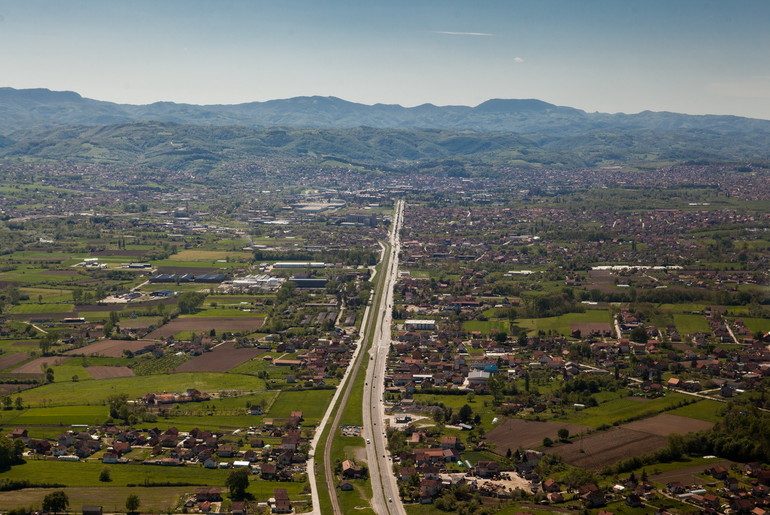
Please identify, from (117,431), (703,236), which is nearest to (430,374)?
(117,431)

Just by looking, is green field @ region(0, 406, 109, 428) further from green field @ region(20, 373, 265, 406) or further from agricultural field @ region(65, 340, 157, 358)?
agricultural field @ region(65, 340, 157, 358)

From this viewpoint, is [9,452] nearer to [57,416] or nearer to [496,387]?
[57,416]

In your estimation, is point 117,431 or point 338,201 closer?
point 117,431

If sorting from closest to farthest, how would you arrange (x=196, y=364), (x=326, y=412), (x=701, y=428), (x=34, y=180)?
(x=701, y=428) < (x=326, y=412) < (x=196, y=364) < (x=34, y=180)

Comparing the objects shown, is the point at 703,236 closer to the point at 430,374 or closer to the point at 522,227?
the point at 522,227

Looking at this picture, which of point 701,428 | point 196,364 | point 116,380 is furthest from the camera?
point 196,364

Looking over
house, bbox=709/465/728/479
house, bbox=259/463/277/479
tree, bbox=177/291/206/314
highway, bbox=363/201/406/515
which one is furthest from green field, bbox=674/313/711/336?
tree, bbox=177/291/206/314

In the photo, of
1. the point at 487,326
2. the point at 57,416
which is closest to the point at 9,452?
the point at 57,416
